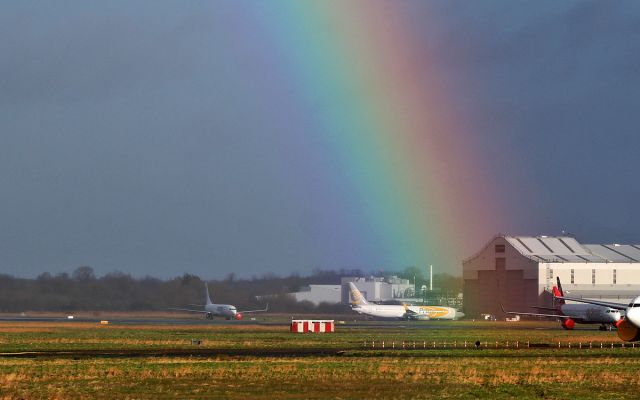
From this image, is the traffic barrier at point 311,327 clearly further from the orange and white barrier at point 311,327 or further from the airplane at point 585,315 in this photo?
the airplane at point 585,315

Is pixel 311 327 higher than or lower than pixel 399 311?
lower

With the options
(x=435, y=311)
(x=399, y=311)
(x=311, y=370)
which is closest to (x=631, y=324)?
(x=311, y=370)

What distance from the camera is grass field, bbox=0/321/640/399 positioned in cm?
4734

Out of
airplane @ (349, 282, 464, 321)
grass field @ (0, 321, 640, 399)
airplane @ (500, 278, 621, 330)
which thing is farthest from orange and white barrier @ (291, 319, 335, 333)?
airplane @ (349, 282, 464, 321)

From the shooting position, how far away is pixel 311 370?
2313 inches

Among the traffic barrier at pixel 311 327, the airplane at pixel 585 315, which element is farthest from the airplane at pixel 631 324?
the airplane at pixel 585 315

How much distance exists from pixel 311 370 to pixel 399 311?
127289 millimetres

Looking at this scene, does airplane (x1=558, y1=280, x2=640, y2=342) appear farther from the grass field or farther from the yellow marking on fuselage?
the yellow marking on fuselage

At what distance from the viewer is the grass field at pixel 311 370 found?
4734cm

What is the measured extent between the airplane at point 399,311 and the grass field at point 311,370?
9314 cm

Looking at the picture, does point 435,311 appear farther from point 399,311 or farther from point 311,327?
point 311,327

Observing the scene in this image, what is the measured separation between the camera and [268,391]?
47.6 meters

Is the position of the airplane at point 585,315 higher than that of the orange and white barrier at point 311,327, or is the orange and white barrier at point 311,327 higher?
the airplane at point 585,315

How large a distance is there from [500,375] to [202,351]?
28113 millimetres
